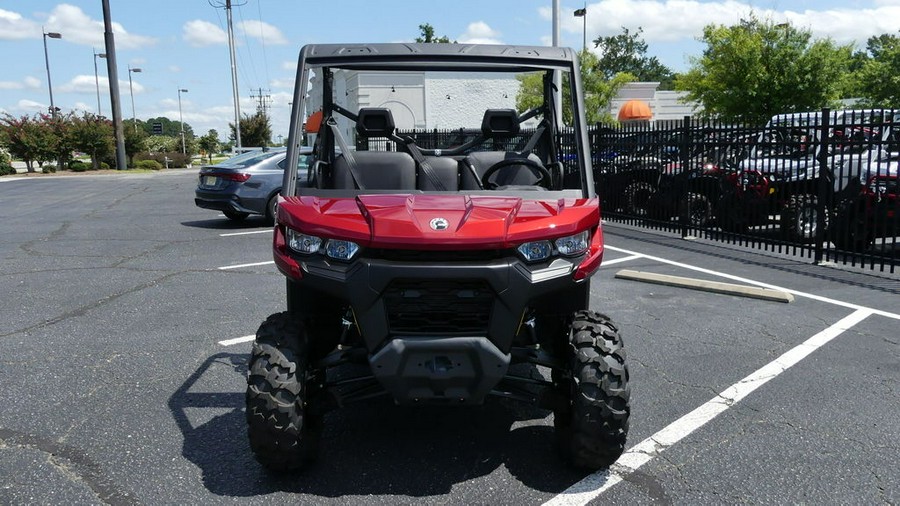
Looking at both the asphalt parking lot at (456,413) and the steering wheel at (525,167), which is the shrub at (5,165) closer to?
the asphalt parking lot at (456,413)

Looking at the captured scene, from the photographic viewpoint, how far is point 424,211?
3.20m

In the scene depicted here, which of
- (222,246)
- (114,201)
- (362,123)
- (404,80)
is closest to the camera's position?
(362,123)

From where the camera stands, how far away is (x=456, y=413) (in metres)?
4.35

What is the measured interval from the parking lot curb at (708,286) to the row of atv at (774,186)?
78.3 inches

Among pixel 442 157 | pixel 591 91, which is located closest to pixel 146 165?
pixel 591 91

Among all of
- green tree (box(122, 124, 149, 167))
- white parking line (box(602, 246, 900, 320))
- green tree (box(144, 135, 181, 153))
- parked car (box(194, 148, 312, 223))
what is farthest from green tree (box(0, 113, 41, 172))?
white parking line (box(602, 246, 900, 320))

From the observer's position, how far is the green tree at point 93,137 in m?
45.4

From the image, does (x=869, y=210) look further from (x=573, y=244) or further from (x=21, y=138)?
(x=21, y=138)

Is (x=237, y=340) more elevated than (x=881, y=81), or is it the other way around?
(x=881, y=81)

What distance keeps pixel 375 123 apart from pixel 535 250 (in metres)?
1.67

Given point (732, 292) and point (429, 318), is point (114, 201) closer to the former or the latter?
point (732, 292)

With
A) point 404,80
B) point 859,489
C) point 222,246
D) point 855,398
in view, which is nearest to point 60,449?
point 859,489

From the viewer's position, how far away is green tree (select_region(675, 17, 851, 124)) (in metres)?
27.7

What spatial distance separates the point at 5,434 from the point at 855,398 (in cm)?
511
